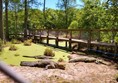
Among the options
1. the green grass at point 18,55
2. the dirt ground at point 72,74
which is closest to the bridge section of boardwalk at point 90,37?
the green grass at point 18,55

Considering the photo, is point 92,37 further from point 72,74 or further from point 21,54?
point 72,74

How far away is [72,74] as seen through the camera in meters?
9.76

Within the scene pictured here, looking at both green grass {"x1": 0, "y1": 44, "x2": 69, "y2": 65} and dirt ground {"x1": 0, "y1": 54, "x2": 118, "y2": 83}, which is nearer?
dirt ground {"x1": 0, "y1": 54, "x2": 118, "y2": 83}

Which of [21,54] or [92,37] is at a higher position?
[92,37]

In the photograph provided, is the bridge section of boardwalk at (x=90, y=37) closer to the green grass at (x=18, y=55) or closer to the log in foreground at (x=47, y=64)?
the green grass at (x=18, y=55)

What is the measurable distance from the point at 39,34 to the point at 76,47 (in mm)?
7911

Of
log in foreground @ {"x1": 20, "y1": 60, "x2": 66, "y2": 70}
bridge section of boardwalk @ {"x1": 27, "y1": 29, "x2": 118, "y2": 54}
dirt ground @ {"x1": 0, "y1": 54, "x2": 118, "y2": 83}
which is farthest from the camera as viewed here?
bridge section of boardwalk @ {"x1": 27, "y1": 29, "x2": 118, "y2": 54}

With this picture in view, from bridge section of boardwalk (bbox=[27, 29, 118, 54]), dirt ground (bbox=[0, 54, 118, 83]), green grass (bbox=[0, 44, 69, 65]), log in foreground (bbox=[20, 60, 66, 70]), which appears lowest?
dirt ground (bbox=[0, 54, 118, 83])

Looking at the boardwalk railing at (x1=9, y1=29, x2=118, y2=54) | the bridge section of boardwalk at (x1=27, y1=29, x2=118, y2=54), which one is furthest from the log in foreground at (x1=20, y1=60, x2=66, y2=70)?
the bridge section of boardwalk at (x1=27, y1=29, x2=118, y2=54)

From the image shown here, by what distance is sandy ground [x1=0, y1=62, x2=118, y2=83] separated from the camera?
28.7ft

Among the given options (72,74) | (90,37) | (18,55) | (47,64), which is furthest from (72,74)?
(90,37)

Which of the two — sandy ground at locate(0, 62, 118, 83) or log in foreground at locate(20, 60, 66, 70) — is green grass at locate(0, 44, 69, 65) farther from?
sandy ground at locate(0, 62, 118, 83)

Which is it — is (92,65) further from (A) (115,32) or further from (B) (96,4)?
(B) (96,4)

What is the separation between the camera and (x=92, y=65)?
11562mm
